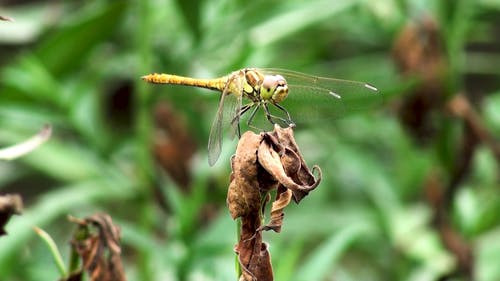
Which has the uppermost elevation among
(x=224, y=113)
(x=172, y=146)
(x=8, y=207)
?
(x=172, y=146)

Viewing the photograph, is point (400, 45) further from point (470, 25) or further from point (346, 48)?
point (346, 48)

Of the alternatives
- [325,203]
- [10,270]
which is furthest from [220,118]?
[325,203]

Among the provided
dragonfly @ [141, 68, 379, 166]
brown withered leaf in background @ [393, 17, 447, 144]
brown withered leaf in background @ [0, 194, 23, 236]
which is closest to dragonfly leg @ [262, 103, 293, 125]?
dragonfly @ [141, 68, 379, 166]

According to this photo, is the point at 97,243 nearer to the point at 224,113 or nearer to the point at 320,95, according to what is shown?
the point at 224,113

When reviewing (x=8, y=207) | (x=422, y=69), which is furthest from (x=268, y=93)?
(x=422, y=69)

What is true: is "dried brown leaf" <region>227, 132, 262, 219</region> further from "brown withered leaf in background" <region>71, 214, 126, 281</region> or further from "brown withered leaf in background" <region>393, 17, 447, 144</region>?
"brown withered leaf in background" <region>393, 17, 447, 144</region>

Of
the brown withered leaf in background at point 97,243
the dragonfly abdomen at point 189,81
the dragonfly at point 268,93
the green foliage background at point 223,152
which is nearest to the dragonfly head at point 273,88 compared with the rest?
the dragonfly at point 268,93
